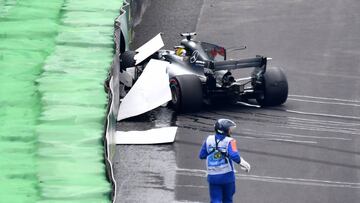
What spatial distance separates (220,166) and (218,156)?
0.47ft

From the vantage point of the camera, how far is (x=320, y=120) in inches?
803

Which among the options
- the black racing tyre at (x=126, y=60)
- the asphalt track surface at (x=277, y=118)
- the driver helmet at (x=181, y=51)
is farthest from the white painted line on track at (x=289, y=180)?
the driver helmet at (x=181, y=51)

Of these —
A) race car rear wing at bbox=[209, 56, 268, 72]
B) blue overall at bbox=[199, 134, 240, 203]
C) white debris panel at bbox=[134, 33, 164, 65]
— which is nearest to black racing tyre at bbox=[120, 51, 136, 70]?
white debris panel at bbox=[134, 33, 164, 65]

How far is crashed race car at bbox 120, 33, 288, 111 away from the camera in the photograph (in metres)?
20.4

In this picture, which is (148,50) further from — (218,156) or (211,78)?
(218,156)

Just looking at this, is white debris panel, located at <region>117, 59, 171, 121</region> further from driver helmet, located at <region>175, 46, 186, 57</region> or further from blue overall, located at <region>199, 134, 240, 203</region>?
blue overall, located at <region>199, 134, 240, 203</region>

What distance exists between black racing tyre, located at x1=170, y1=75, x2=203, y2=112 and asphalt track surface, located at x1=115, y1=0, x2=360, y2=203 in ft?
0.71

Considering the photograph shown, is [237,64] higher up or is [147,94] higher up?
[237,64]

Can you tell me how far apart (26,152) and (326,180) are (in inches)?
230

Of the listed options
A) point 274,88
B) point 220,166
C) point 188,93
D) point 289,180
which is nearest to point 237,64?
point 274,88

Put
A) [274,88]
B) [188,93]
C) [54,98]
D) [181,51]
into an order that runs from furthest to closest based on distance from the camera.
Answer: [181,51] → [274,88] → [188,93] → [54,98]

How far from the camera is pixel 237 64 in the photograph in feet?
67.8

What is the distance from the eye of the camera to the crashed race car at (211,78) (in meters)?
20.4

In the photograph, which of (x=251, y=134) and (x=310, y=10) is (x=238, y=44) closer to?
(x=310, y=10)
